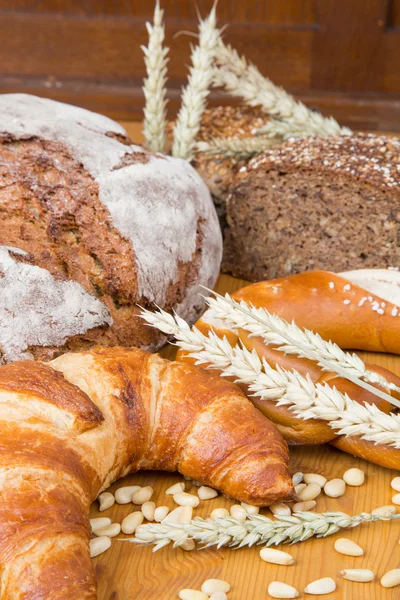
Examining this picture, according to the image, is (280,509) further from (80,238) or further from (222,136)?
(222,136)

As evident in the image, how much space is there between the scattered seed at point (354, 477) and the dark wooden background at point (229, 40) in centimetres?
274

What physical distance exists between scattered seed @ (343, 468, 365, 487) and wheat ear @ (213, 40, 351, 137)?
1.47 m

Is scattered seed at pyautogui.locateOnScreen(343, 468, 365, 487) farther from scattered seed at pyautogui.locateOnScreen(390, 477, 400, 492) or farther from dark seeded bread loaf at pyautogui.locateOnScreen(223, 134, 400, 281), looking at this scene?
dark seeded bread loaf at pyautogui.locateOnScreen(223, 134, 400, 281)

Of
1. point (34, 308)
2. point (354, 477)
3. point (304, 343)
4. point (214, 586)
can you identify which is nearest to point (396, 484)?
point (354, 477)

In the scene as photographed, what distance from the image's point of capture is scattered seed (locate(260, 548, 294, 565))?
1735 mm

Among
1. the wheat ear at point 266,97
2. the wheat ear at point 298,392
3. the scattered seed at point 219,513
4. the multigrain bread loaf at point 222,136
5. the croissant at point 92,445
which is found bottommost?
the scattered seed at point 219,513

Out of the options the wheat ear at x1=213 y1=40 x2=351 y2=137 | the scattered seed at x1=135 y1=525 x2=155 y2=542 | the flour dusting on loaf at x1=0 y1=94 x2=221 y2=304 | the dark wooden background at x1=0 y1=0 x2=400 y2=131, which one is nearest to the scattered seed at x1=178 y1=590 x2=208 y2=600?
the scattered seed at x1=135 y1=525 x2=155 y2=542

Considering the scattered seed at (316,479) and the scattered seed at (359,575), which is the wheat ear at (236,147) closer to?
the scattered seed at (316,479)

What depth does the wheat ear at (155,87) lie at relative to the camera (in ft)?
9.30

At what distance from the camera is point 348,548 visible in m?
1.77

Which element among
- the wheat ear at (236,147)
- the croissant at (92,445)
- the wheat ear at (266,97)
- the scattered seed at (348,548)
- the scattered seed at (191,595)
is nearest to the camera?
the croissant at (92,445)

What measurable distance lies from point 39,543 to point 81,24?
11.5ft

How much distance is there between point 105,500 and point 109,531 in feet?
0.33

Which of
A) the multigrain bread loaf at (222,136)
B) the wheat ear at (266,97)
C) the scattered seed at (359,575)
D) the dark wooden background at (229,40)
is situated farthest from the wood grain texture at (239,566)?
the dark wooden background at (229,40)
